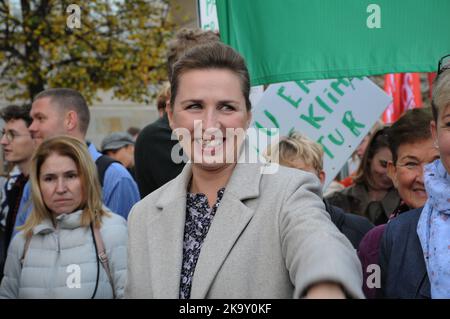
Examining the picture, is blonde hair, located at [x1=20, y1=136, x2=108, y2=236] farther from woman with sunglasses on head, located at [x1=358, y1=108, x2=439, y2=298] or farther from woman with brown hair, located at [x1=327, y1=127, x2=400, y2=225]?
woman with brown hair, located at [x1=327, y1=127, x2=400, y2=225]

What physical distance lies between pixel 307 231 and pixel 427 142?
64.5 inches

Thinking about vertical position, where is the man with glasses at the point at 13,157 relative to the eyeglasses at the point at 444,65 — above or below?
above

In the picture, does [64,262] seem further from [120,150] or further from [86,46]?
[86,46]

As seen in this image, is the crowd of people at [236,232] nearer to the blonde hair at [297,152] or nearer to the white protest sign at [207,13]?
the blonde hair at [297,152]

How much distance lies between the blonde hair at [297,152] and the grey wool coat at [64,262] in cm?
105

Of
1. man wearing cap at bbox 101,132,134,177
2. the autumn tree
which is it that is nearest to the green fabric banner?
man wearing cap at bbox 101,132,134,177

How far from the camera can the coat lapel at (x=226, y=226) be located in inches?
79.5

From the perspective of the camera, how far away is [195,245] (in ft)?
7.13

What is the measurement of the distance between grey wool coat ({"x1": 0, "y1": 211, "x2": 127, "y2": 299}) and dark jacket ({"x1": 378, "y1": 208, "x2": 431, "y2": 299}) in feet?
4.64

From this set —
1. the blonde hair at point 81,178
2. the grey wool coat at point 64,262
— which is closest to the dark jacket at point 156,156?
the blonde hair at point 81,178
